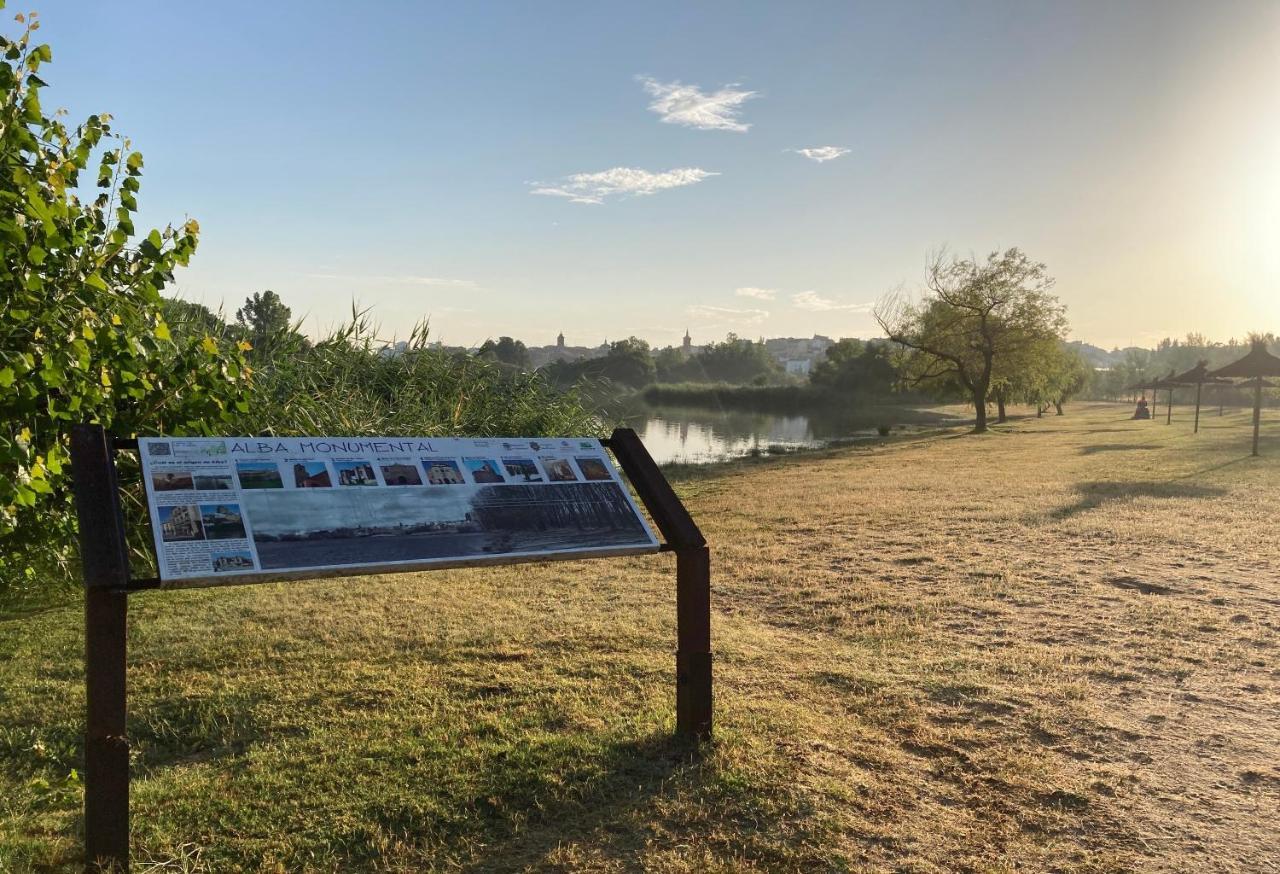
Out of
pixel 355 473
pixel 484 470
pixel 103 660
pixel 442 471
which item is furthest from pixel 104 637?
pixel 484 470

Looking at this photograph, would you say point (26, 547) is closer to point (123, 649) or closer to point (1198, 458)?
point (123, 649)

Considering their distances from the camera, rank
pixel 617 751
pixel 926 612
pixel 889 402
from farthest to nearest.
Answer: pixel 889 402
pixel 926 612
pixel 617 751

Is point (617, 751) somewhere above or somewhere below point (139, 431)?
below

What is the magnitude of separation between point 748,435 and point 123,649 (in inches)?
1116

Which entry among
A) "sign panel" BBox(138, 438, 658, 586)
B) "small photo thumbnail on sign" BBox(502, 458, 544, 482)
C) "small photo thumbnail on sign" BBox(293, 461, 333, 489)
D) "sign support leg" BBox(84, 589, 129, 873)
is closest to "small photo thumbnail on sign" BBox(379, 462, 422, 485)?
"sign panel" BBox(138, 438, 658, 586)

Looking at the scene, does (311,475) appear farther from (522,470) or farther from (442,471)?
(522,470)

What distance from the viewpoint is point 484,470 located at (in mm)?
3283

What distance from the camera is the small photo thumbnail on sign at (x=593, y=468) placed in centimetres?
352

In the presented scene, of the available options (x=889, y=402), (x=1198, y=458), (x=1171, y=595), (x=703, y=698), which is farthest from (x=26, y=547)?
(x=889, y=402)

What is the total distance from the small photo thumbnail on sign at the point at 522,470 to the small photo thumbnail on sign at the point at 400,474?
36 centimetres

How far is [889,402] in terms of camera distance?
5359 cm

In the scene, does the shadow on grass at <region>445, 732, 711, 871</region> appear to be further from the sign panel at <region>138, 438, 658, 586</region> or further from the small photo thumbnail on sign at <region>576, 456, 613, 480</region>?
the small photo thumbnail on sign at <region>576, 456, 613, 480</region>

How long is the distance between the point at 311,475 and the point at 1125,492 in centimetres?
1109

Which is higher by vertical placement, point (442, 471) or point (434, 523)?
point (442, 471)
